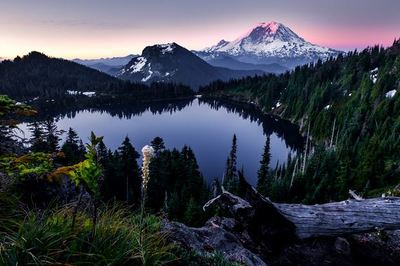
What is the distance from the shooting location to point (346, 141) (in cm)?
10762

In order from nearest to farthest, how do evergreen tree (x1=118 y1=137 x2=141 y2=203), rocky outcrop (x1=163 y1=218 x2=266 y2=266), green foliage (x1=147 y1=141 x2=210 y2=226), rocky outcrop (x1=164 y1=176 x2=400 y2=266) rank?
rocky outcrop (x1=163 y1=218 x2=266 y2=266) → rocky outcrop (x1=164 y1=176 x2=400 y2=266) → green foliage (x1=147 y1=141 x2=210 y2=226) → evergreen tree (x1=118 y1=137 x2=141 y2=203)

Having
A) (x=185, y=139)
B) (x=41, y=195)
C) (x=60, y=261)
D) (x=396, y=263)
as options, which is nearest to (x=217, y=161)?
(x=185, y=139)

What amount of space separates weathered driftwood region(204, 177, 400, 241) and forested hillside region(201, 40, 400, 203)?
23.9 metres

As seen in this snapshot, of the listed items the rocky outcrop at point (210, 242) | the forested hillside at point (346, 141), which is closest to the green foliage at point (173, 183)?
the forested hillside at point (346, 141)

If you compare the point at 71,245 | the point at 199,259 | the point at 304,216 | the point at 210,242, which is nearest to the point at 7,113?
the point at 71,245

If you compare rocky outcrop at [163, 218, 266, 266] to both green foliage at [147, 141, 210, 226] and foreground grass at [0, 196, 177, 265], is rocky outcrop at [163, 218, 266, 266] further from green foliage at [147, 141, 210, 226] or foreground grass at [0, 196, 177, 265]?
green foliage at [147, 141, 210, 226]

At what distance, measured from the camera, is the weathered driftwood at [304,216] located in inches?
418

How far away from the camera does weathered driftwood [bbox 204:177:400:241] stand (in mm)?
10609

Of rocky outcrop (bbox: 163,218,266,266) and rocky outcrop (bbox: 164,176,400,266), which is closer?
rocky outcrop (bbox: 163,218,266,266)

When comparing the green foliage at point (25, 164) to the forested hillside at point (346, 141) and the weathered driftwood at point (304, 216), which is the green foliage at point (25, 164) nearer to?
the weathered driftwood at point (304, 216)

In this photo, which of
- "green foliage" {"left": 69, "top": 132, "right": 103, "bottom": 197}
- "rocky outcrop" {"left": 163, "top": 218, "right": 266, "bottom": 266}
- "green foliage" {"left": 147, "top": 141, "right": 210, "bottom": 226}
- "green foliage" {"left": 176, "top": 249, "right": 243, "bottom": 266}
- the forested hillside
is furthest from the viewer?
Result: the forested hillside

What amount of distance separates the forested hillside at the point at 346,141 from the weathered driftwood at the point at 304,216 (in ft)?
78.6

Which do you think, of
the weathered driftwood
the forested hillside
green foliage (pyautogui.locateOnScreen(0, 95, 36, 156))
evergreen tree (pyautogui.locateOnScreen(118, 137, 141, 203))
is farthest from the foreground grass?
evergreen tree (pyautogui.locateOnScreen(118, 137, 141, 203))

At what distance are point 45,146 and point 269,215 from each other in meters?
55.7
